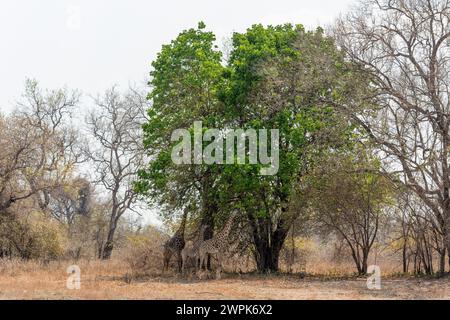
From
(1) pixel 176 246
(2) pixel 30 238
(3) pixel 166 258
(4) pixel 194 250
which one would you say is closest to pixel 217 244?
(4) pixel 194 250

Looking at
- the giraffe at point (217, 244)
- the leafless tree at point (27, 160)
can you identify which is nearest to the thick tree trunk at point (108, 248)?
the leafless tree at point (27, 160)

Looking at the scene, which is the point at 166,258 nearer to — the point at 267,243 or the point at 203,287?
the point at 267,243

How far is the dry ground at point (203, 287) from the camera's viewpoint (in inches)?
615

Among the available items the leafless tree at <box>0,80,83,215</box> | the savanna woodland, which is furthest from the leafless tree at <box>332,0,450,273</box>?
the leafless tree at <box>0,80,83,215</box>

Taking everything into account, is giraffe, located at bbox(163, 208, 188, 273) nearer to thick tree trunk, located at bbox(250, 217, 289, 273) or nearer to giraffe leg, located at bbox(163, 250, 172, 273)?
giraffe leg, located at bbox(163, 250, 172, 273)

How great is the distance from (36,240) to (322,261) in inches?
533

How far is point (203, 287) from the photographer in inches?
693

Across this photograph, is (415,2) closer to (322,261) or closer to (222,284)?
(222,284)

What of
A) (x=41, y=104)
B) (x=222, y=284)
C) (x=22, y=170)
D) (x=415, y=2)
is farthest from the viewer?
(x=41, y=104)

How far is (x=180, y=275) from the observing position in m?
21.5

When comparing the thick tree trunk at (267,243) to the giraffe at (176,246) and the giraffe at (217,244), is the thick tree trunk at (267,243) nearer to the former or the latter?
the giraffe at (176,246)

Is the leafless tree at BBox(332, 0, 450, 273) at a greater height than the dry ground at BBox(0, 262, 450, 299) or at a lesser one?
greater

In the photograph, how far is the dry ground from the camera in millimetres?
15609
